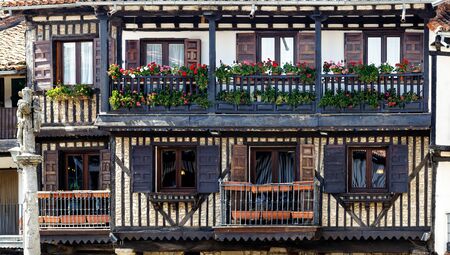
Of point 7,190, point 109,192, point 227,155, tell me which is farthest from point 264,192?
point 7,190

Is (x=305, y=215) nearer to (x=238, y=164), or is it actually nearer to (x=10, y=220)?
(x=238, y=164)

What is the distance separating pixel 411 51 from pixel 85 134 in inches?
369

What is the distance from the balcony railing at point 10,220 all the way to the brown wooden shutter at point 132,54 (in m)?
5.79

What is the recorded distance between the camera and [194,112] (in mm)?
36062

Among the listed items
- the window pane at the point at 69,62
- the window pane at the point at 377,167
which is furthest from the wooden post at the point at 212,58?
the window pane at the point at 377,167

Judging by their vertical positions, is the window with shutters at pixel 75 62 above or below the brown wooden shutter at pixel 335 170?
above

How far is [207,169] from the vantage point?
36312 millimetres

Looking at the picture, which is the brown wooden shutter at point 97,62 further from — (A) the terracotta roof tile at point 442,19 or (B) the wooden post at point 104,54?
(A) the terracotta roof tile at point 442,19

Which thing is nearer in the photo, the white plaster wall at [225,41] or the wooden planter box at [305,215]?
the wooden planter box at [305,215]

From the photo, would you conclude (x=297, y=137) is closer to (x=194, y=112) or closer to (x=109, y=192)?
(x=194, y=112)

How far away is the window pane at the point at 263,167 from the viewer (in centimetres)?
3672

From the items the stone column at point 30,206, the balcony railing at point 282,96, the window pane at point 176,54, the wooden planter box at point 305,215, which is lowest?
the wooden planter box at point 305,215

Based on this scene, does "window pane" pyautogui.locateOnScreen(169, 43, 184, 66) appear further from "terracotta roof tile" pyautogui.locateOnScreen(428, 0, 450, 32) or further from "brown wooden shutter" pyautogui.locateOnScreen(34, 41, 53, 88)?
"terracotta roof tile" pyautogui.locateOnScreen(428, 0, 450, 32)

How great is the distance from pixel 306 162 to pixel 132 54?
5671 mm
